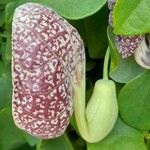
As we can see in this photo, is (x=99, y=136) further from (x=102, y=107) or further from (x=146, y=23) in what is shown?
(x=146, y=23)

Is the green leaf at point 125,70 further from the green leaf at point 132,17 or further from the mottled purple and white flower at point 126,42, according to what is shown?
the green leaf at point 132,17

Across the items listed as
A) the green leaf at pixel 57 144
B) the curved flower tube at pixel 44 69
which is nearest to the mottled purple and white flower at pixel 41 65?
the curved flower tube at pixel 44 69

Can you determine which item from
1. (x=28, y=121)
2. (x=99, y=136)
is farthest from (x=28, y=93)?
(x=99, y=136)

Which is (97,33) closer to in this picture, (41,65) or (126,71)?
(126,71)

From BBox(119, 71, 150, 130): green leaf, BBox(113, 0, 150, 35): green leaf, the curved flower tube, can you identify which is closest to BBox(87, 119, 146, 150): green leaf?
BBox(119, 71, 150, 130): green leaf

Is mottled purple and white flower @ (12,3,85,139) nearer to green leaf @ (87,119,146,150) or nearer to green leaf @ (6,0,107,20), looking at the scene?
green leaf @ (6,0,107,20)

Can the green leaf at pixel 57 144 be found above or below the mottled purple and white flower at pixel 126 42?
below
